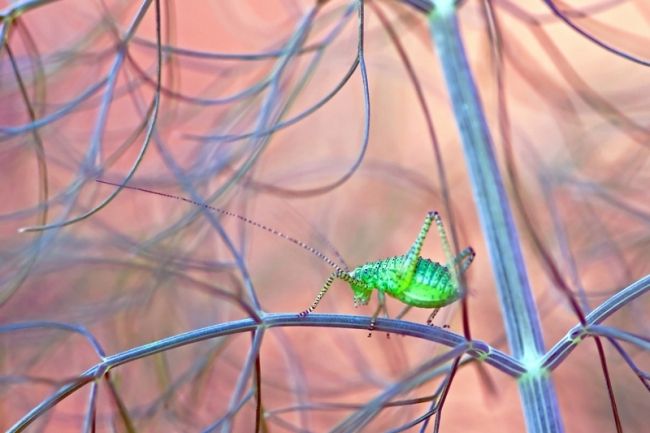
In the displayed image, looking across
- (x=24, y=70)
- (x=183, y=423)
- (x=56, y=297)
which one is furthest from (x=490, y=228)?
(x=56, y=297)

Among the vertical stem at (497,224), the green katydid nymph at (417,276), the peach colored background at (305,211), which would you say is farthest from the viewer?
the peach colored background at (305,211)

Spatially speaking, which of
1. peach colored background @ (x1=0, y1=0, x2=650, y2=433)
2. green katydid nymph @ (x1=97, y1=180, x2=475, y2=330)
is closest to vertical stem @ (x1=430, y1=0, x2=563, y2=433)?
green katydid nymph @ (x1=97, y1=180, x2=475, y2=330)

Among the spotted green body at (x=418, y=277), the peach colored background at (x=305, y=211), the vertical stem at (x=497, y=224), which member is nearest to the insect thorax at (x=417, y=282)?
the spotted green body at (x=418, y=277)

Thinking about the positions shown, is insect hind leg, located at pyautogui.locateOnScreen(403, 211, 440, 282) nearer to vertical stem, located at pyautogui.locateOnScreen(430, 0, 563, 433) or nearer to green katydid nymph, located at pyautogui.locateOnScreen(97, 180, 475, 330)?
green katydid nymph, located at pyautogui.locateOnScreen(97, 180, 475, 330)

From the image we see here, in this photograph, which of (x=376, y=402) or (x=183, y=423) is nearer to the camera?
(x=376, y=402)

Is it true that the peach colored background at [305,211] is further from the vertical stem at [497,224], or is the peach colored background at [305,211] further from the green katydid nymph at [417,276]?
the vertical stem at [497,224]

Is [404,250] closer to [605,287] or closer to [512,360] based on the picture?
[605,287]

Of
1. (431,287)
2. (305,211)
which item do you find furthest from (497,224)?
(305,211)
